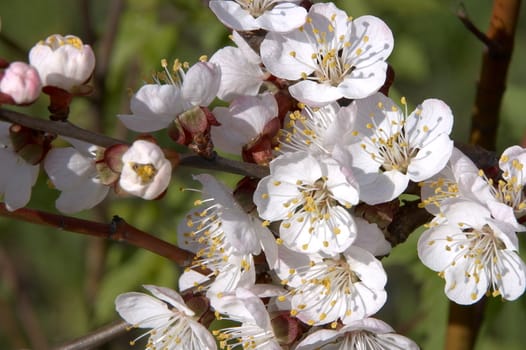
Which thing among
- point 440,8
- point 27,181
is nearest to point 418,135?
point 27,181

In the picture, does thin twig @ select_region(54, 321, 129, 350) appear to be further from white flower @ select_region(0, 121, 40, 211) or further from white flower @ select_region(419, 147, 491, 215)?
white flower @ select_region(419, 147, 491, 215)

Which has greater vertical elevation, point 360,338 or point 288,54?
point 288,54

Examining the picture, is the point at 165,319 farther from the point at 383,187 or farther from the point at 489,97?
the point at 489,97

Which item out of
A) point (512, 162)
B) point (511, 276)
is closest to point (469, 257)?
point (511, 276)

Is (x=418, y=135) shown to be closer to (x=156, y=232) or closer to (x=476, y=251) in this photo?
(x=476, y=251)

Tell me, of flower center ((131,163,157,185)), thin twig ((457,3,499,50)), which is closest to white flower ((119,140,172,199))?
flower center ((131,163,157,185))

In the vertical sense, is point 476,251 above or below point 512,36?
below
